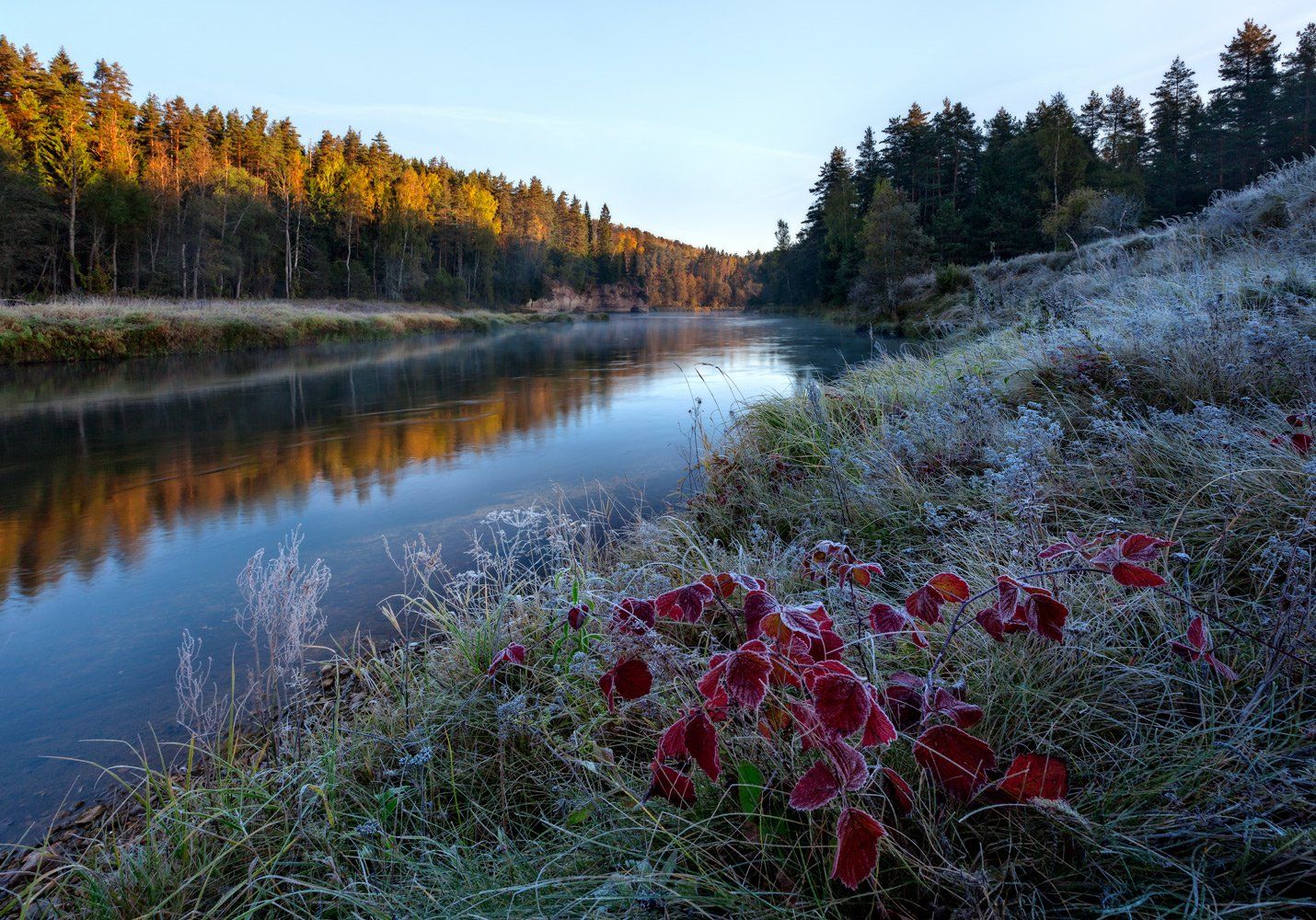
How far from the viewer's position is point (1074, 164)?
32.5 meters

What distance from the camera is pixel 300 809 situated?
173 cm

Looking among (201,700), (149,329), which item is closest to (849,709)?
(201,700)

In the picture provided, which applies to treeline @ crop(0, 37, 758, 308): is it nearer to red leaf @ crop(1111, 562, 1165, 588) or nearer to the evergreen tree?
the evergreen tree

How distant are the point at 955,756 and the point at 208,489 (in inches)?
296

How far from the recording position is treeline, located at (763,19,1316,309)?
31.5m

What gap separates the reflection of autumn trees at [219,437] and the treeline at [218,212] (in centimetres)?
2250

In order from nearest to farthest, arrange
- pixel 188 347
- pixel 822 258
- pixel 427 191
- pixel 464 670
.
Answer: pixel 464 670 < pixel 188 347 < pixel 822 258 < pixel 427 191

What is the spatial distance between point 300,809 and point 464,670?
0.78 metres

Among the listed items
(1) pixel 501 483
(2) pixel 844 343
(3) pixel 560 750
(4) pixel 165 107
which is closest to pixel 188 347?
(1) pixel 501 483

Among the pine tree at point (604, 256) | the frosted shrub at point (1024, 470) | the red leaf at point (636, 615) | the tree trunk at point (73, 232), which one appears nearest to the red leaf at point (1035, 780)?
the red leaf at point (636, 615)

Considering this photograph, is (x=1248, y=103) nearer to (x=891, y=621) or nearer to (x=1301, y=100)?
(x=1301, y=100)

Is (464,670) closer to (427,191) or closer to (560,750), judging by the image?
(560,750)

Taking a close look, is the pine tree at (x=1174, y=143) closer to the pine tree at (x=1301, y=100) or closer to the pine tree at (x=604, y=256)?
the pine tree at (x=1301, y=100)

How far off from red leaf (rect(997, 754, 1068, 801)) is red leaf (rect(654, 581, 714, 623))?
22.6 inches
